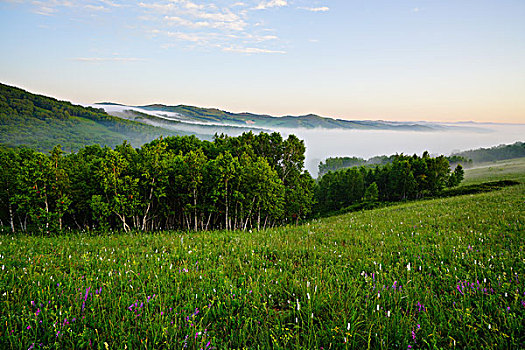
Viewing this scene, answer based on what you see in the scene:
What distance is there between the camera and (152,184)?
2655 centimetres

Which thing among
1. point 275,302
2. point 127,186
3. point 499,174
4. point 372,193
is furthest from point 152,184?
point 499,174

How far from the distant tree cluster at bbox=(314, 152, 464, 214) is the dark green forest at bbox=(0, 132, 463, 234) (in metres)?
34.2

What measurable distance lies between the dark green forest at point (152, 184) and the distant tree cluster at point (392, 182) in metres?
34.2

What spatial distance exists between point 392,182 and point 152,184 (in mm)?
68507

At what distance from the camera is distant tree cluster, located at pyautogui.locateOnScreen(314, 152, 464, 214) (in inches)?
2596

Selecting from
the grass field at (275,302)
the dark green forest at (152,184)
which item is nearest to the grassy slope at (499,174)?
the dark green forest at (152,184)

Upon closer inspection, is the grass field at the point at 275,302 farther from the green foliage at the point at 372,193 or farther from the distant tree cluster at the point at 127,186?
the green foliage at the point at 372,193

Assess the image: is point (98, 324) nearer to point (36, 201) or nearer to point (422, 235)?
point (422, 235)

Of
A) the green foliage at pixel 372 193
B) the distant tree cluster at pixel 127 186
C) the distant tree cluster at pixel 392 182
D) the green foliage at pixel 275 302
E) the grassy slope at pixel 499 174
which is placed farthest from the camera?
the green foliage at pixel 372 193

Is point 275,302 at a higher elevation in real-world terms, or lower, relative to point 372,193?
higher

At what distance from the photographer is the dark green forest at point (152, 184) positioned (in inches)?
928

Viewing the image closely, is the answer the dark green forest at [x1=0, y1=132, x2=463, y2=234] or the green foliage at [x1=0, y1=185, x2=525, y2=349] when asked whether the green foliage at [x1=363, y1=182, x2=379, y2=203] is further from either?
the green foliage at [x1=0, y1=185, x2=525, y2=349]

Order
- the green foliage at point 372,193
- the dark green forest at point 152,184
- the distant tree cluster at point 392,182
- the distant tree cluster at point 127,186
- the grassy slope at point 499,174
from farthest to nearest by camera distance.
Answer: the green foliage at point 372,193 < the distant tree cluster at point 392,182 < the grassy slope at point 499,174 < the dark green forest at point 152,184 < the distant tree cluster at point 127,186

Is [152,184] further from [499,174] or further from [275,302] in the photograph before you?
[499,174]
